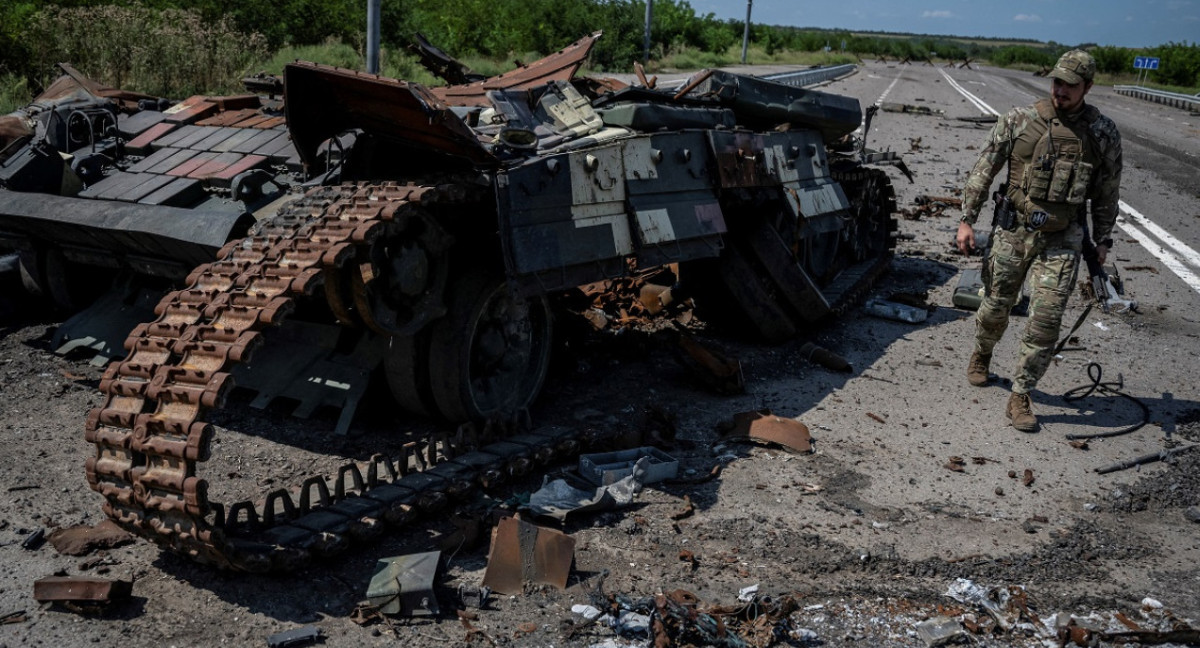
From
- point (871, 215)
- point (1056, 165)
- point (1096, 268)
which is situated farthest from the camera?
point (871, 215)

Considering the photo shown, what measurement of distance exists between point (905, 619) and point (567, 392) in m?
3.30

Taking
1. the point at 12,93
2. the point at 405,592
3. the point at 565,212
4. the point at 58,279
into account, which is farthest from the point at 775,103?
the point at 12,93

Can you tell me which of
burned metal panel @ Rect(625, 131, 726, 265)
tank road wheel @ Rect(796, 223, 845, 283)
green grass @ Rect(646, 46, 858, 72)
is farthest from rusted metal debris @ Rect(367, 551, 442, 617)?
green grass @ Rect(646, 46, 858, 72)

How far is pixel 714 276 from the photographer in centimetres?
865

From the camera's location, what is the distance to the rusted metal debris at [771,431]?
6477mm

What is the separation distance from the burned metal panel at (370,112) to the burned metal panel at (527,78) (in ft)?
3.76

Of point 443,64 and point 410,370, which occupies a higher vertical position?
point 443,64

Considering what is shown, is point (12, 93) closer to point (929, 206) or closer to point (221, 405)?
point (221, 405)

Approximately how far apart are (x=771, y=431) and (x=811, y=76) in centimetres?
3057

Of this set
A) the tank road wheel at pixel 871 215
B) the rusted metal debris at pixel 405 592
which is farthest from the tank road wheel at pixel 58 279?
the tank road wheel at pixel 871 215

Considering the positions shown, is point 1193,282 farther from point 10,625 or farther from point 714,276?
point 10,625

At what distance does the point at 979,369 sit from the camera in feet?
25.8

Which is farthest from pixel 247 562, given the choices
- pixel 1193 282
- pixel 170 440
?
pixel 1193 282

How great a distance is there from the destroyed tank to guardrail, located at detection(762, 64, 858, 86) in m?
18.9
